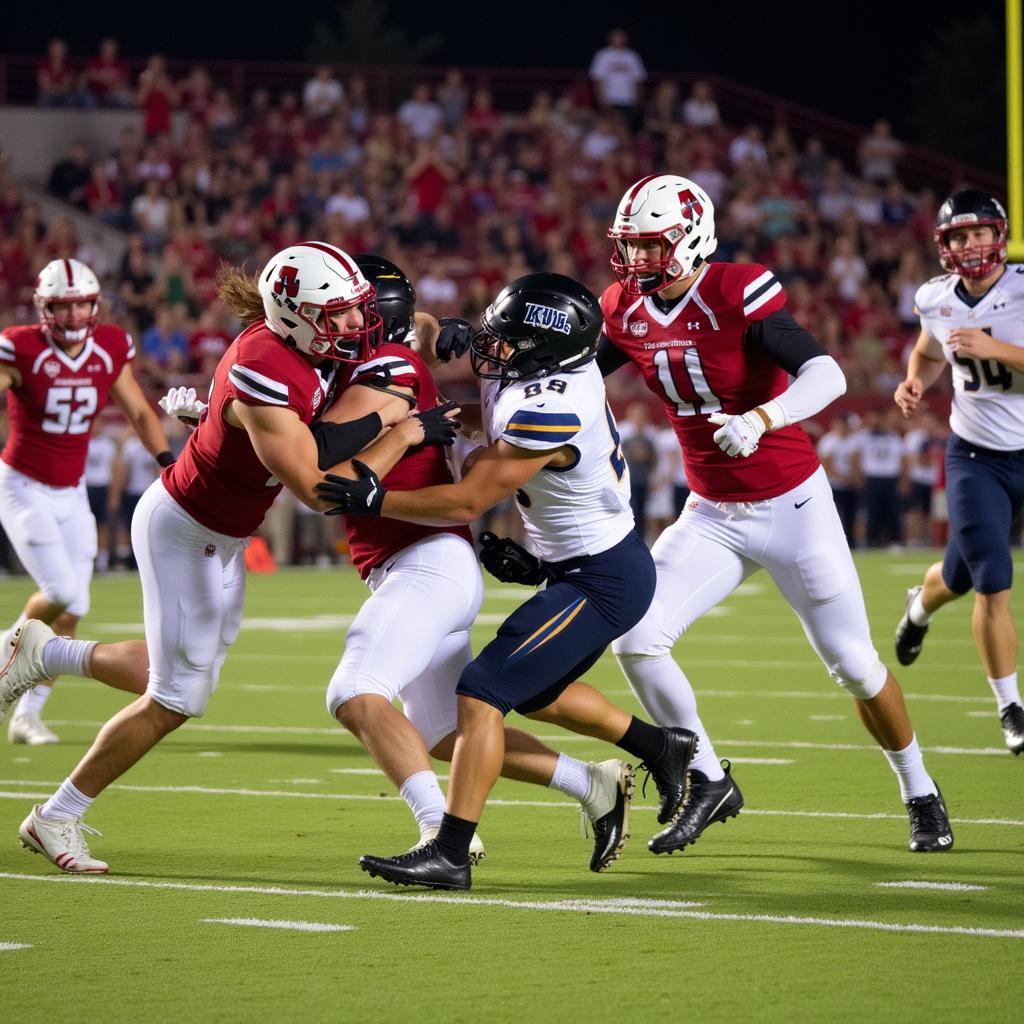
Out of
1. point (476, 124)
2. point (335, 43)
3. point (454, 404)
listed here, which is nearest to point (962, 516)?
point (454, 404)

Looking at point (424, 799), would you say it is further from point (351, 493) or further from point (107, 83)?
point (107, 83)

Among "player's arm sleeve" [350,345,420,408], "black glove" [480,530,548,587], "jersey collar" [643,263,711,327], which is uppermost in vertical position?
"jersey collar" [643,263,711,327]

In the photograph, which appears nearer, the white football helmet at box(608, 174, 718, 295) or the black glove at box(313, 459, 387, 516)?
the black glove at box(313, 459, 387, 516)

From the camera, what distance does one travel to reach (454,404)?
4.93 m

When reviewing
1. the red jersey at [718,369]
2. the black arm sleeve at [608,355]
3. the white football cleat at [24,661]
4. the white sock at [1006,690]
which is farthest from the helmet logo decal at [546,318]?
the white sock at [1006,690]

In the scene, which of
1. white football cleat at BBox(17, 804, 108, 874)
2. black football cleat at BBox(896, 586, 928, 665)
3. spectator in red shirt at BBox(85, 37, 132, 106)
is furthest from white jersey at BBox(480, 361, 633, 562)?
spectator in red shirt at BBox(85, 37, 132, 106)

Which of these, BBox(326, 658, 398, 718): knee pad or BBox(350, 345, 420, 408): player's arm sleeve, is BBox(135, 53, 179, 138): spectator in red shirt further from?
BBox(326, 658, 398, 718): knee pad

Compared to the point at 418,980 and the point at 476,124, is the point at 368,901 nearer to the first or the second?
the point at 418,980

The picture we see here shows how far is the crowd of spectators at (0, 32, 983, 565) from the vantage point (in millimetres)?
19203

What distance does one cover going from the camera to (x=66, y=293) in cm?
798

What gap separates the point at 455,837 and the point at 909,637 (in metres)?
3.65

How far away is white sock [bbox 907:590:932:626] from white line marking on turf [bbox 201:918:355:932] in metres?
3.89

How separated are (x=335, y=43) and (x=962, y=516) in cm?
3238

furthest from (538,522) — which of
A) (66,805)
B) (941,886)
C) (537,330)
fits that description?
(66,805)
